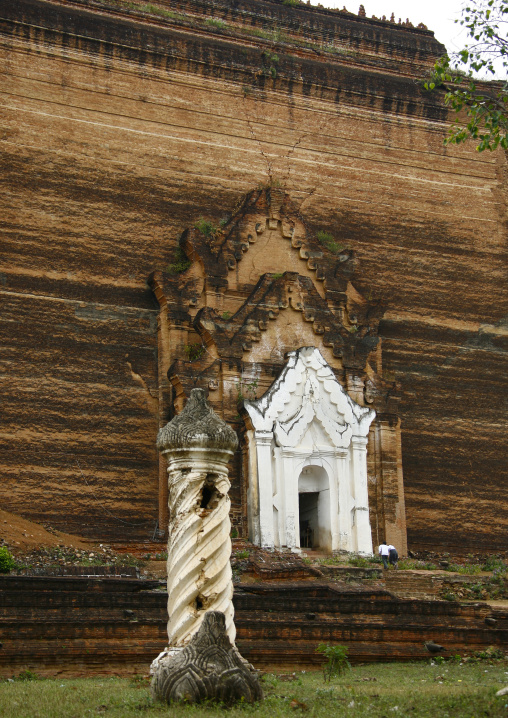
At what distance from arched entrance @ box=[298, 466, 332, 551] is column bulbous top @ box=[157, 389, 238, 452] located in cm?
1070

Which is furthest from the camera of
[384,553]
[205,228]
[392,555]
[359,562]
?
[205,228]

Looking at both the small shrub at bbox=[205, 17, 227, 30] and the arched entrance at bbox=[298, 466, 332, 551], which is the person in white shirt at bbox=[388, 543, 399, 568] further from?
the small shrub at bbox=[205, 17, 227, 30]

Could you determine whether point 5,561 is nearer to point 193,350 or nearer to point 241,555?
point 241,555

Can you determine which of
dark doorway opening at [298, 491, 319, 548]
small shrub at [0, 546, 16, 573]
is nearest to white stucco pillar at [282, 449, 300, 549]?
dark doorway opening at [298, 491, 319, 548]

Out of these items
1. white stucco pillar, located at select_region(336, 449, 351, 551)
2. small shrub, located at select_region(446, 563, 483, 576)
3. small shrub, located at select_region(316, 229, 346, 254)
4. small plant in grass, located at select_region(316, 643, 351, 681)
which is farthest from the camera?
small shrub, located at select_region(316, 229, 346, 254)

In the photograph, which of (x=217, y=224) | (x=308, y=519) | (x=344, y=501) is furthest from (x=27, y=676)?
(x=217, y=224)

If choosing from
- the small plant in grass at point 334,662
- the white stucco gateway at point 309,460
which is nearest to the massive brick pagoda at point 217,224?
the white stucco gateway at point 309,460

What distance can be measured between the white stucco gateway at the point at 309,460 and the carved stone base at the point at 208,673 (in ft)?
34.1

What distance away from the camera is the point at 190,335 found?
834 inches

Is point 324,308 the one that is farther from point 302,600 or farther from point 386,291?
point 302,600

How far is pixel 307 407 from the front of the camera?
20.2 metres

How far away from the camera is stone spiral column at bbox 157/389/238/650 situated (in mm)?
9188

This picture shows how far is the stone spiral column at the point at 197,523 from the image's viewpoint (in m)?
9.19

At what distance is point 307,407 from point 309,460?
1.01 m
